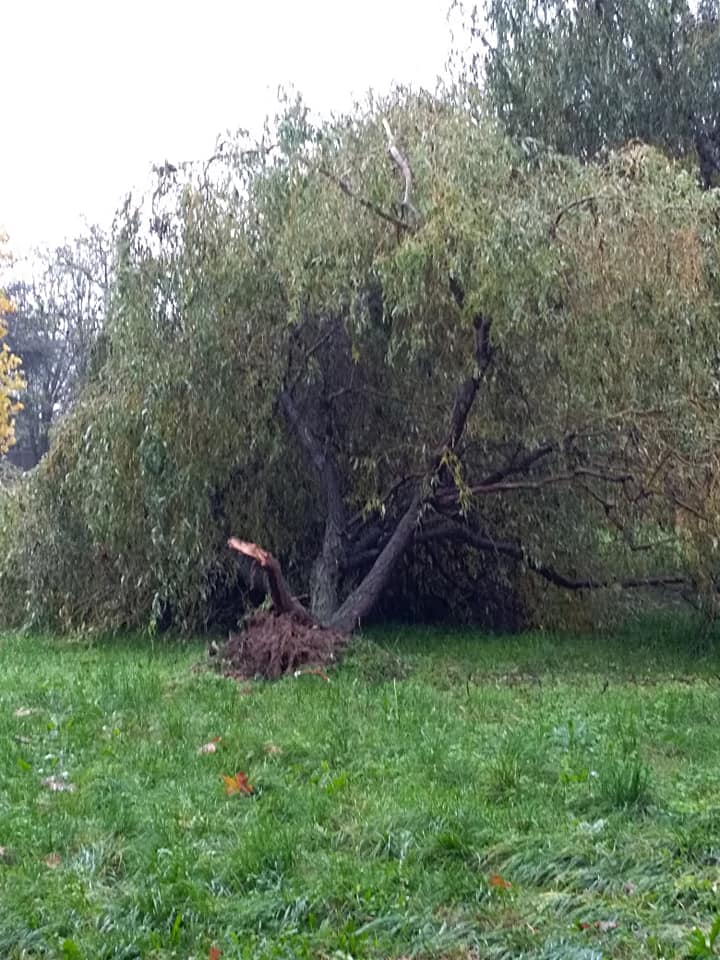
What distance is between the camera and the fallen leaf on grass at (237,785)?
19.3ft

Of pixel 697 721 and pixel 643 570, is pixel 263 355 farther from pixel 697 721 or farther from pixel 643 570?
pixel 697 721

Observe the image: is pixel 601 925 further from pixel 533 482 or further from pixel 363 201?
pixel 363 201

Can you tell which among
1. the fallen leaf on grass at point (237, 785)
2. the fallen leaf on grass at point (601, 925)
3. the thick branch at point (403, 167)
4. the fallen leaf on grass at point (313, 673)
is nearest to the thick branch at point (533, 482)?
the fallen leaf on grass at point (313, 673)

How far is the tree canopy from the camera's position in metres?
9.41

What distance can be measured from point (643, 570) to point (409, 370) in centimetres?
325

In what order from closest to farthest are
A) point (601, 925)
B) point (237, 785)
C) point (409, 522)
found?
point (601, 925) < point (237, 785) < point (409, 522)

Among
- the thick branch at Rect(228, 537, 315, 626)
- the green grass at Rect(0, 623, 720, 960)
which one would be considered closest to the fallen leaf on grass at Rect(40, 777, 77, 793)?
the green grass at Rect(0, 623, 720, 960)

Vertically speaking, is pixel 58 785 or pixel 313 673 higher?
pixel 313 673

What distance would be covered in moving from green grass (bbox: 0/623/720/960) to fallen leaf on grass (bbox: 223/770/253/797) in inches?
2.1

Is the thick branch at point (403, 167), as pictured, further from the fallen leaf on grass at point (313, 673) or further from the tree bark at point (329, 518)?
the fallen leaf on grass at point (313, 673)

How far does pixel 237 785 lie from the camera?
5953 mm

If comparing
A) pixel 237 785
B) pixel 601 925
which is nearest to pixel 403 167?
pixel 237 785

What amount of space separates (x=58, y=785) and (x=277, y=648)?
11.1 ft

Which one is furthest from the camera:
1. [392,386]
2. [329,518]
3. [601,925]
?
[329,518]
